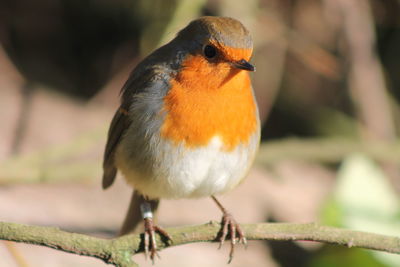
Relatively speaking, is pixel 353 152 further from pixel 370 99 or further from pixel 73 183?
pixel 73 183

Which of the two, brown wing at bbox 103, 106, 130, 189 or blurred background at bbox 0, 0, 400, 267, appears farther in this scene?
blurred background at bbox 0, 0, 400, 267

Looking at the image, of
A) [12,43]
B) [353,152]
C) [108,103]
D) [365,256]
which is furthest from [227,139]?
[12,43]

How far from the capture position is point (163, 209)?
5.04 m

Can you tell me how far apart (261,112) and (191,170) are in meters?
3.15

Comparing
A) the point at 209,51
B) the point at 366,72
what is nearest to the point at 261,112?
the point at 366,72

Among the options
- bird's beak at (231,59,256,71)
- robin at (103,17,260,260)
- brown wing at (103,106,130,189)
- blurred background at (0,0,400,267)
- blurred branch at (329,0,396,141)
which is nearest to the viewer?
bird's beak at (231,59,256,71)

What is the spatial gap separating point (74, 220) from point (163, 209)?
0.66 metres

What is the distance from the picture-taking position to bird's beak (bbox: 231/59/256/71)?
2938 millimetres

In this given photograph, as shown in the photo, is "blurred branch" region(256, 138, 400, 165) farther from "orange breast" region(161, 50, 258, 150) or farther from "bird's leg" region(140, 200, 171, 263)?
"orange breast" region(161, 50, 258, 150)

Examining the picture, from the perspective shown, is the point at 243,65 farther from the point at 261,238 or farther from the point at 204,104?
the point at 261,238

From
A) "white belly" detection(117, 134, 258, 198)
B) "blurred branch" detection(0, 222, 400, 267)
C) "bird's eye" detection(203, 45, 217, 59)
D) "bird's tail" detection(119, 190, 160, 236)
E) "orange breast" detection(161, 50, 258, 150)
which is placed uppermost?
"bird's eye" detection(203, 45, 217, 59)

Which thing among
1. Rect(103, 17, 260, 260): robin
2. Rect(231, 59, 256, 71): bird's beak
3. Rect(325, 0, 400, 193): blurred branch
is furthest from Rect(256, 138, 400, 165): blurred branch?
Rect(231, 59, 256, 71): bird's beak

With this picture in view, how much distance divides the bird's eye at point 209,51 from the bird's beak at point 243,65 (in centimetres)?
11

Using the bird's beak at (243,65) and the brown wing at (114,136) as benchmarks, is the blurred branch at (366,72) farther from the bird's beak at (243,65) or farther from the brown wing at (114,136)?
the bird's beak at (243,65)
